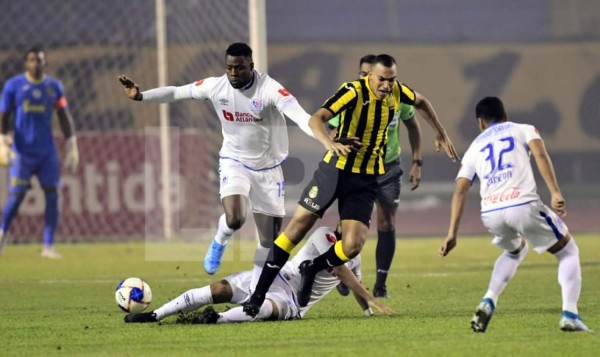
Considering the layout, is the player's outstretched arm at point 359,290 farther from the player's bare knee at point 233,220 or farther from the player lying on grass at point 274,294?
the player's bare knee at point 233,220

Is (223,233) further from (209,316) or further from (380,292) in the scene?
(209,316)

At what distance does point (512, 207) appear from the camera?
7793mm

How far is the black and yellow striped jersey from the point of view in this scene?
8.84m

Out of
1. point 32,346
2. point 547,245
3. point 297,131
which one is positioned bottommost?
point 32,346

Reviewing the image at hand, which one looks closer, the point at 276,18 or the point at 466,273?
the point at 466,273

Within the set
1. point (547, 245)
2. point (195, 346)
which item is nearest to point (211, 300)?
point (195, 346)

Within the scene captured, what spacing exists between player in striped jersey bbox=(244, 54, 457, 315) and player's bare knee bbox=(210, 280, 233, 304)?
0.18 metres

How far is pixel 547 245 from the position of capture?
7.78 m

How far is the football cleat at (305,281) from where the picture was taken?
8586mm

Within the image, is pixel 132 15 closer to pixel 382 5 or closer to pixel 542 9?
pixel 382 5

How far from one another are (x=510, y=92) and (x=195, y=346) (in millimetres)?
19325

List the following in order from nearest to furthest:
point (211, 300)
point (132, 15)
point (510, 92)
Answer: point (211, 300) → point (132, 15) → point (510, 92)

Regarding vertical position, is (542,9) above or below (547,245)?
above

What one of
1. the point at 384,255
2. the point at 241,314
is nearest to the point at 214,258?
the point at 384,255
